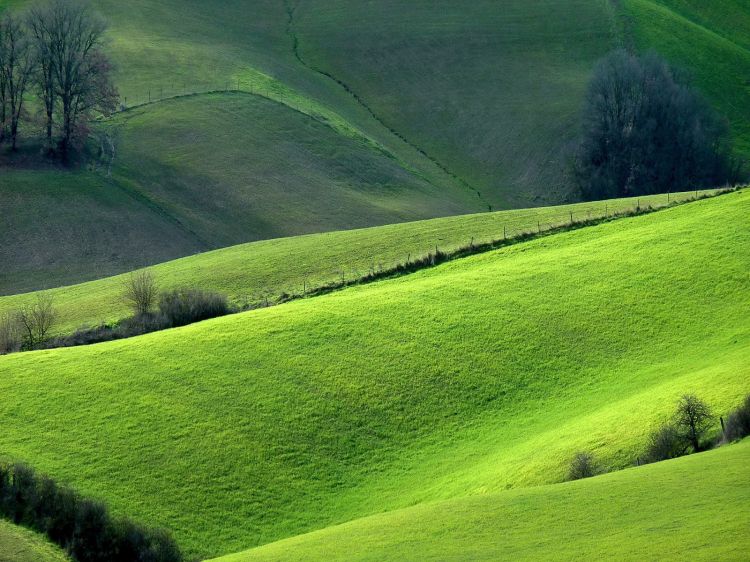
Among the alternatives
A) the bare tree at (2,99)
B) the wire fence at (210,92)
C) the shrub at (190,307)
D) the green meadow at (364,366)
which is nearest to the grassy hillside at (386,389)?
the green meadow at (364,366)

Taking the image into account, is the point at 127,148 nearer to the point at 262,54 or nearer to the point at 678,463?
the point at 262,54

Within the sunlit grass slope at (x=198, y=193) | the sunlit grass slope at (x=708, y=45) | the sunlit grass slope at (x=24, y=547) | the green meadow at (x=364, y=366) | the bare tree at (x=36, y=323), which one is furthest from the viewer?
the sunlit grass slope at (x=708, y=45)

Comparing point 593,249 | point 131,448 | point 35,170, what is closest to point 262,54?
point 35,170

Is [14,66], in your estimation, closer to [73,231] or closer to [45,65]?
[45,65]

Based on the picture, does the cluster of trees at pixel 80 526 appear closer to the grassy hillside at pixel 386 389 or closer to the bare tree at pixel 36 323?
the grassy hillside at pixel 386 389

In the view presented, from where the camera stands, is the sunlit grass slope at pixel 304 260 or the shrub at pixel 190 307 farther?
the sunlit grass slope at pixel 304 260

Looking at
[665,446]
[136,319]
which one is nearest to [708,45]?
[136,319]
